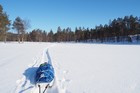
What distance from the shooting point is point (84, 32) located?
114625 mm

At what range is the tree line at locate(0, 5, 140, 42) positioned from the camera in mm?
55800

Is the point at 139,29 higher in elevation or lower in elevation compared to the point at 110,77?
higher

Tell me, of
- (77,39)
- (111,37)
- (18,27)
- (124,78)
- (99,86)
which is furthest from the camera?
(77,39)

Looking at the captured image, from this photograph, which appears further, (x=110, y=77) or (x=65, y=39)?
(x=65, y=39)

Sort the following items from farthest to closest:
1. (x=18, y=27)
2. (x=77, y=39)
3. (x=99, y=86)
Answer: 1. (x=77, y=39)
2. (x=18, y=27)
3. (x=99, y=86)

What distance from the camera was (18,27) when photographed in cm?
6234

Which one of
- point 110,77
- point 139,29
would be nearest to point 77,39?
point 139,29

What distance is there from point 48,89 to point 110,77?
2.74 meters

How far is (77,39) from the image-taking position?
399 feet

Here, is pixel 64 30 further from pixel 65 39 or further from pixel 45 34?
pixel 45 34

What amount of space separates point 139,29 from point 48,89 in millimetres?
77444

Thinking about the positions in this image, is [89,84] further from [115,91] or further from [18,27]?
[18,27]

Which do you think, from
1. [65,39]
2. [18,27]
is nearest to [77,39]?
[65,39]

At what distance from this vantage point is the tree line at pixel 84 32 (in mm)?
55800
